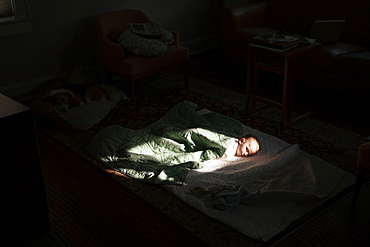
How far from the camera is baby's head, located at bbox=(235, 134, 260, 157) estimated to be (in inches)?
115

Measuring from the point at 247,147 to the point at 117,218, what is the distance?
1041 mm

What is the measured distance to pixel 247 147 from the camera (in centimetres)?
291

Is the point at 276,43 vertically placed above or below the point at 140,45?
above

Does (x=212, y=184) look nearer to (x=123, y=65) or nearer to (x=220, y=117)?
(x=220, y=117)

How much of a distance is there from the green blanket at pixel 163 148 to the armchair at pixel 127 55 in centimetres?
86

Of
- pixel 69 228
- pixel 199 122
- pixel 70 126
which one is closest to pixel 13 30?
pixel 70 126

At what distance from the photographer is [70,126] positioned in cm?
341

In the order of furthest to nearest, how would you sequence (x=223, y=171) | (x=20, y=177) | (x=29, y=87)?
(x=29, y=87) < (x=223, y=171) < (x=20, y=177)

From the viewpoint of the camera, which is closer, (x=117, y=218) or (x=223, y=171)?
(x=117, y=218)

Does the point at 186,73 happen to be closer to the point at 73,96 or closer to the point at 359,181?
the point at 73,96

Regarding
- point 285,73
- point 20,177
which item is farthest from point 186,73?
point 20,177

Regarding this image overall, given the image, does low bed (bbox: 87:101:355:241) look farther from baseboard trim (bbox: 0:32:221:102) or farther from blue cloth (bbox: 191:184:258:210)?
baseboard trim (bbox: 0:32:221:102)

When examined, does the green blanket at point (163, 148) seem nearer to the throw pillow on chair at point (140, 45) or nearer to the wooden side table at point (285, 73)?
the wooden side table at point (285, 73)

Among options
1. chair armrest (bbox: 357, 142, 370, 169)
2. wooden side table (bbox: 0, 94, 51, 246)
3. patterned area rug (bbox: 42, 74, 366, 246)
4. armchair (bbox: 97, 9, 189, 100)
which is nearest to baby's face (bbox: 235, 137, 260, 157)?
patterned area rug (bbox: 42, 74, 366, 246)
